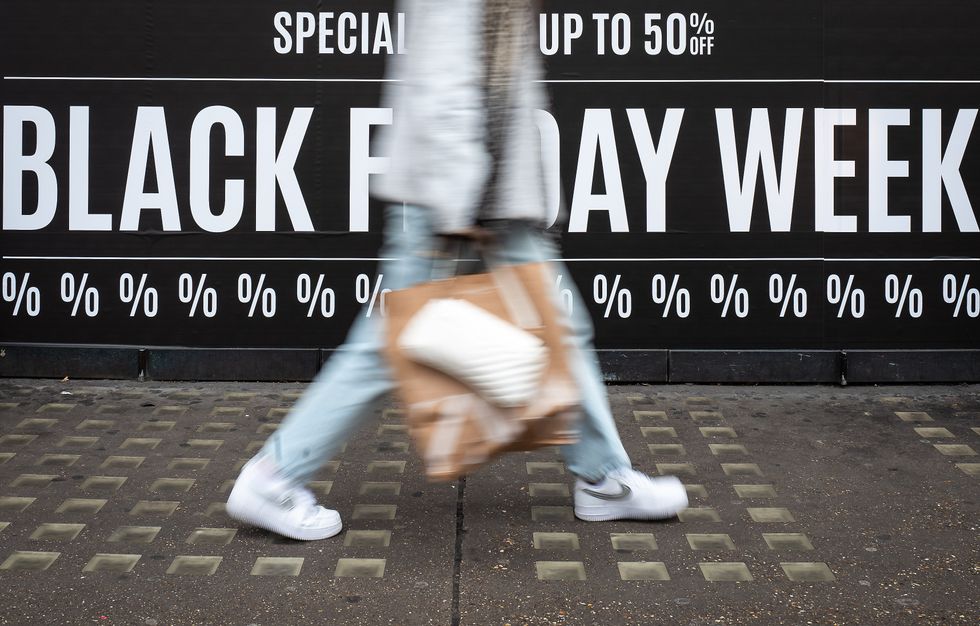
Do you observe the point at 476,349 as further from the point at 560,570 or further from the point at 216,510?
the point at 216,510

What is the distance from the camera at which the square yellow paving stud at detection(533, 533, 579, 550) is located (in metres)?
3.32

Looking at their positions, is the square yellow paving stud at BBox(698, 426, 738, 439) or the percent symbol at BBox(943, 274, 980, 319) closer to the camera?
the square yellow paving stud at BBox(698, 426, 738, 439)

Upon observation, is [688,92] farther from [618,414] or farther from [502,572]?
[502,572]

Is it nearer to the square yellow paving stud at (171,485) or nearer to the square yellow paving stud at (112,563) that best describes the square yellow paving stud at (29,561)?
the square yellow paving stud at (112,563)

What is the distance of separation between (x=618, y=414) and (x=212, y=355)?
204 centimetres

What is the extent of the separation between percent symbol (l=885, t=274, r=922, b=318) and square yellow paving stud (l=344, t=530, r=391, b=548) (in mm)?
3089

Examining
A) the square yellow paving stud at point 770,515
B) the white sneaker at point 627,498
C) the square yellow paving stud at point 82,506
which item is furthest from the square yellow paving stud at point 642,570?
the square yellow paving stud at point 82,506

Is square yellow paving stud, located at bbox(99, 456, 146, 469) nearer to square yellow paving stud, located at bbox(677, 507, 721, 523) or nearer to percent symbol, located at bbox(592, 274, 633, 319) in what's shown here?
square yellow paving stud, located at bbox(677, 507, 721, 523)

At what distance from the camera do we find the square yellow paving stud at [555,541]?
131 inches

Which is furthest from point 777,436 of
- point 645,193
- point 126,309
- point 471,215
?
point 126,309

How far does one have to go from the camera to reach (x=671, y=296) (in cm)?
540

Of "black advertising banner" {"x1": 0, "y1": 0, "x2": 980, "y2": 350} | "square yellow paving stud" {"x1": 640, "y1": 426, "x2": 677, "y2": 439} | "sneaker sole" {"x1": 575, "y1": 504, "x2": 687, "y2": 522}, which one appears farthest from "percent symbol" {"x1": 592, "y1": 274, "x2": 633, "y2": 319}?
"sneaker sole" {"x1": 575, "y1": 504, "x2": 687, "y2": 522}

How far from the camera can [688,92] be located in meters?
5.34

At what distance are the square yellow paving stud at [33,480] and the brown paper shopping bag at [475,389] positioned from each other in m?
1.74
